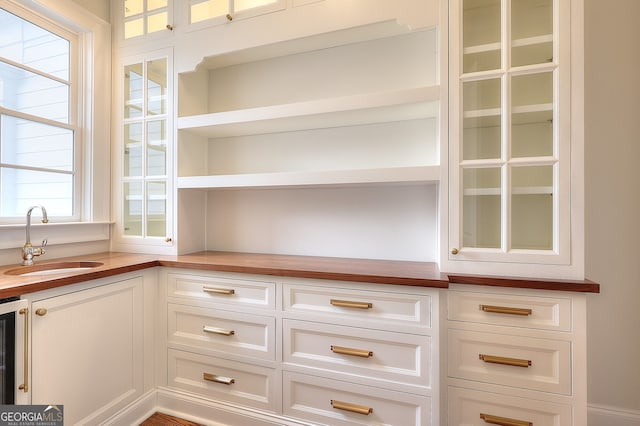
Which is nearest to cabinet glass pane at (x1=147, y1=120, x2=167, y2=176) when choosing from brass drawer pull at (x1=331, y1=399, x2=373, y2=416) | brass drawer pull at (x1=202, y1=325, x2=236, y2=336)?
brass drawer pull at (x1=202, y1=325, x2=236, y2=336)

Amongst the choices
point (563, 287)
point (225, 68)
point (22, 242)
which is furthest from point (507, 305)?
point (22, 242)

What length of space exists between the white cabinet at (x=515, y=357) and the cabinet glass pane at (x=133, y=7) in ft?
8.80

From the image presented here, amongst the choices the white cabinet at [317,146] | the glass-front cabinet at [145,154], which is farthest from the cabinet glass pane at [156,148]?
the white cabinet at [317,146]

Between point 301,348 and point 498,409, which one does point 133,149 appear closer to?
point 301,348

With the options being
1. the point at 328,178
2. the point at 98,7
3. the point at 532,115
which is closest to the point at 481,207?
the point at 532,115

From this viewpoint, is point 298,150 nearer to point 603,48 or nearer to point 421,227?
point 421,227

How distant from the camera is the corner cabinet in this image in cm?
212

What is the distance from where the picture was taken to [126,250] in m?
2.24

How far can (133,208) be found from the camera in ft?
7.36

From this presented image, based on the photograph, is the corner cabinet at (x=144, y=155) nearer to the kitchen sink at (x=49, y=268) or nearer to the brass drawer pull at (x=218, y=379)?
the kitchen sink at (x=49, y=268)

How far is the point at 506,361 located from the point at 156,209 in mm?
2204

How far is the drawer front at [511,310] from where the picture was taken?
132 centimetres

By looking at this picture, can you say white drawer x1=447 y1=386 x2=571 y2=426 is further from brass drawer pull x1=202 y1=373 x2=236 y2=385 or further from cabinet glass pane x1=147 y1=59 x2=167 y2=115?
cabinet glass pane x1=147 y1=59 x2=167 y2=115

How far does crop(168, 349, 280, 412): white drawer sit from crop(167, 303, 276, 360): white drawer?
68 millimetres
